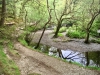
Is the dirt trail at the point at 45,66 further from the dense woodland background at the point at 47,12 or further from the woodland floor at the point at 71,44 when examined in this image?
the woodland floor at the point at 71,44

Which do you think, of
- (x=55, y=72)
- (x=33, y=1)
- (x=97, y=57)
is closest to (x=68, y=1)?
(x=33, y=1)

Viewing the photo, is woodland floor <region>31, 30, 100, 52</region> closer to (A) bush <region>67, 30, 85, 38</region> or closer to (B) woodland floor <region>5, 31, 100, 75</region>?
(A) bush <region>67, 30, 85, 38</region>

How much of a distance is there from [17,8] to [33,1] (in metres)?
7.84

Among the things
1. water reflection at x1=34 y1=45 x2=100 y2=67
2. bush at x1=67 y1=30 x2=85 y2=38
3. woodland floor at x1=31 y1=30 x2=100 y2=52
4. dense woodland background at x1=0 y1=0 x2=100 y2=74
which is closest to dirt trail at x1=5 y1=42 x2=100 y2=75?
water reflection at x1=34 y1=45 x2=100 y2=67

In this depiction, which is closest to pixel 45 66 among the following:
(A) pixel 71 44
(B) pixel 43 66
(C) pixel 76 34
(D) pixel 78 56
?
(B) pixel 43 66

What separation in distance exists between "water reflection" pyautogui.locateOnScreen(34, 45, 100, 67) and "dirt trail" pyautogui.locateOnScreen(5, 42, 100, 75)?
12.6ft

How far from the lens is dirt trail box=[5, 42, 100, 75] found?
18.0m

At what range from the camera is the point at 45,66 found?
64.0 feet

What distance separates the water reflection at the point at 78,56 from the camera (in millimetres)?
24420

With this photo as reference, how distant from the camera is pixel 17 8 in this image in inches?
1383

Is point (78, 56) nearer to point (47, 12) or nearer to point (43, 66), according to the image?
point (43, 66)

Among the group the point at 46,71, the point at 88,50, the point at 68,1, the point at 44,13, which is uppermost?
the point at 68,1

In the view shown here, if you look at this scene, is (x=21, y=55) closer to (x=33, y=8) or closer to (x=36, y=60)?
(x=36, y=60)

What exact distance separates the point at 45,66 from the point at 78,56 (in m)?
9.49
